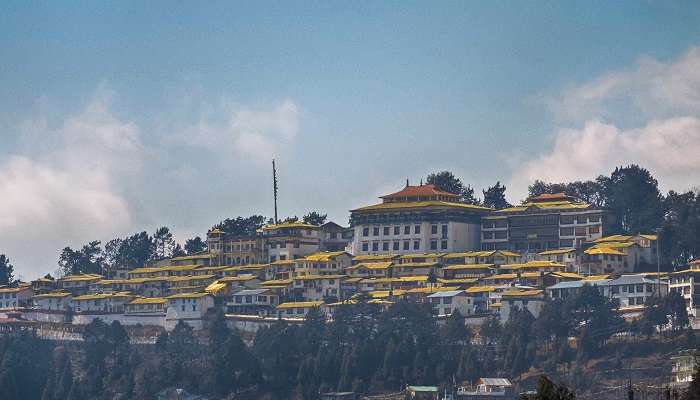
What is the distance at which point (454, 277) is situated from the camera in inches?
6752

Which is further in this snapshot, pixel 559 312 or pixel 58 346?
pixel 58 346

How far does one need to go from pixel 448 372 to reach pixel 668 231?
26.5 meters

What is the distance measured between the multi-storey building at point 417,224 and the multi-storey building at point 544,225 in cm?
179

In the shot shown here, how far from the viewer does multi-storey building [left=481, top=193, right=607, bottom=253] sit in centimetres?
17488

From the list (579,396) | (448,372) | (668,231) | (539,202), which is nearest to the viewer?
(579,396)

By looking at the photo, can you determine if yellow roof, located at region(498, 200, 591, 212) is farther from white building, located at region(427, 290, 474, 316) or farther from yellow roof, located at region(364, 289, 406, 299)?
white building, located at region(427, 290, 474, 316)

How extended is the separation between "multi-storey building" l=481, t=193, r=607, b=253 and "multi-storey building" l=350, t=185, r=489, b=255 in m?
1.79

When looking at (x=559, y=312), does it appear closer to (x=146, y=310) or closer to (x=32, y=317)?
(x=146, y=310)

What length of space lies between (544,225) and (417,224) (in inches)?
452

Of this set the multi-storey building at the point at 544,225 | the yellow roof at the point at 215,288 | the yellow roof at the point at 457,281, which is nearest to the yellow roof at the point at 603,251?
the multi-storey building at the point at 544,225

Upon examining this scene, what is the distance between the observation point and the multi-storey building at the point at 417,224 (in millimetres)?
178625

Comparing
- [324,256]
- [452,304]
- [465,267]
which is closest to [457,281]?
[465,267]

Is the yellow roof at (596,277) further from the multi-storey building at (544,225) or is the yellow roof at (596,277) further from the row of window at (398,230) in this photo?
the row of window at (398,230)

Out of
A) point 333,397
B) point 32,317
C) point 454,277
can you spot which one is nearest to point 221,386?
point 333,397
